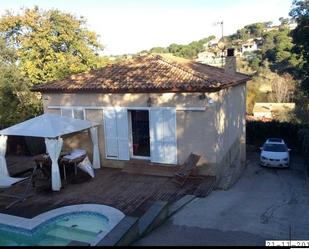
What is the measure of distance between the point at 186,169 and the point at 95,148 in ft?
14.4

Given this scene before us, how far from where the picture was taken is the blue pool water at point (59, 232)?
10.1 m

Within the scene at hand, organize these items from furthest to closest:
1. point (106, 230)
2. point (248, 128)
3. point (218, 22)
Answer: point (248, 128)
point (218, 22)
point (106, 230)

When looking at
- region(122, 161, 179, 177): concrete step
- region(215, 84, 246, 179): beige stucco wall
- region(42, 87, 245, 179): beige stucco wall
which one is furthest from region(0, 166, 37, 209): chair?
region(215, 84, 246, 179): beige stucco wall

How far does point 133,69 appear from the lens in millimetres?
17750

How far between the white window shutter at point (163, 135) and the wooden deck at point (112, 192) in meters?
0.95

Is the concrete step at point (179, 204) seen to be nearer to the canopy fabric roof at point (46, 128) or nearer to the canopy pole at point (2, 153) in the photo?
the canopy fabric roof at point (46, 128)

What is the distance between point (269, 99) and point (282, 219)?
189ft

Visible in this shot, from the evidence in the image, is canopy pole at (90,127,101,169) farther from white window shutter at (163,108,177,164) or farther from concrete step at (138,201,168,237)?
concrete step at (138,201,168,237)

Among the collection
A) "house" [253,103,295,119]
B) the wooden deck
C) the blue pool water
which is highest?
the wooden deck

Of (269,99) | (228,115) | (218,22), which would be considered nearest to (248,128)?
(218,22)

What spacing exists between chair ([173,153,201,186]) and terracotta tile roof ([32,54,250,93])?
2764 mm

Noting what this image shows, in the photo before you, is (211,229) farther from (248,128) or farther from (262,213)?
(248,128)

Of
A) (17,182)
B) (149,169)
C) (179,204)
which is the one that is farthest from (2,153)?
(179,204)

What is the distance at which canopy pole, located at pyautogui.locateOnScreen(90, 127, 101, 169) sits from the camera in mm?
16239
